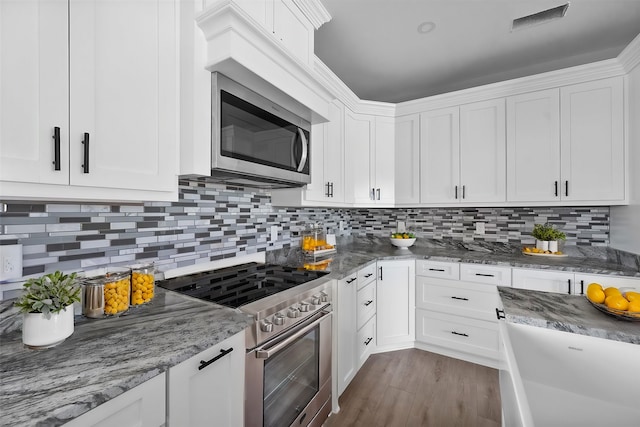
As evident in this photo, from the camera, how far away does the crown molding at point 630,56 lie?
200cm

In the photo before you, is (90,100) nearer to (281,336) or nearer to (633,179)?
(281,336)

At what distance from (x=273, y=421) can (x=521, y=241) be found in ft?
9.04

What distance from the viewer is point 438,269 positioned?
2537 millimetres

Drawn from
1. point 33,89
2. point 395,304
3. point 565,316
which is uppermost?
point 33,89

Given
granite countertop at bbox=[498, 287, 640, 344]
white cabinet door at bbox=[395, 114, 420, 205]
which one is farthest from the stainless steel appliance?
white cabinet door at bbox=[395, 114, 420, 205]

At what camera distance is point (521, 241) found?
2758 mm

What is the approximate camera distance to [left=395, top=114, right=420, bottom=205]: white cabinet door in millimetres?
2973

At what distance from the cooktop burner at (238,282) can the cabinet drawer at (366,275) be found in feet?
1.69

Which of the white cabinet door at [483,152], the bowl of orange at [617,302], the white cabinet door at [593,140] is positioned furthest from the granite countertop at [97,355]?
the white cabinet door at [593,140]

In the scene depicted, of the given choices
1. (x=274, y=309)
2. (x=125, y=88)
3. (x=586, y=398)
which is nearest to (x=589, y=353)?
(x=586, y=398)

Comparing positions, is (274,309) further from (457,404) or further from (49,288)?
(457,404)

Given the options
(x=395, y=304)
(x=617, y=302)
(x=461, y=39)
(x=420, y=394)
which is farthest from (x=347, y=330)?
(x=461, y=39)

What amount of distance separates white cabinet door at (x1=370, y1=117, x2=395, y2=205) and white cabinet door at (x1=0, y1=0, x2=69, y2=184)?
2534mm

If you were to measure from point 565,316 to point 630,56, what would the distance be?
2.33 m
